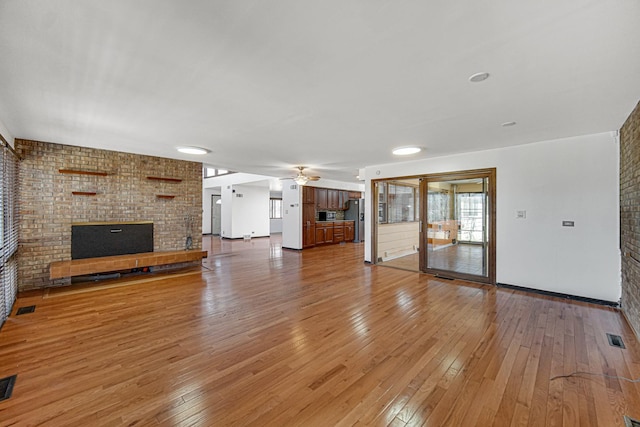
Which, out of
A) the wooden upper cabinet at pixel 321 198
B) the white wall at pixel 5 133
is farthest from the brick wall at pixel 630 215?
the wooden upper cabinet at pixel 321 198

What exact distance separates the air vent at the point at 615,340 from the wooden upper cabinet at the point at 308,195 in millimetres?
7558

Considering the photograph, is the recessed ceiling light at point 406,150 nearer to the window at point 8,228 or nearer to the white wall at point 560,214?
the white wall at point 560,214

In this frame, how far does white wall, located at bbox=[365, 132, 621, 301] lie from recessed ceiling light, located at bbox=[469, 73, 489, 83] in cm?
294

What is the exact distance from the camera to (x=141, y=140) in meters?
4.28

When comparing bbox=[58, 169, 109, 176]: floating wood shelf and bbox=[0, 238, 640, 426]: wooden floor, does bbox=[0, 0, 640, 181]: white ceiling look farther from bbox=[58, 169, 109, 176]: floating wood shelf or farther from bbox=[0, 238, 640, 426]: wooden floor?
bbox=[0, 238, 640, 426]: wooden floor

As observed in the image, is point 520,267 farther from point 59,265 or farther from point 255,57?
point 59,265

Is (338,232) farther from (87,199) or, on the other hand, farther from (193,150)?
(87,199)

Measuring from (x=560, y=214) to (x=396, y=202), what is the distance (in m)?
3.52

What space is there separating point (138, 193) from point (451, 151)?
6.28m

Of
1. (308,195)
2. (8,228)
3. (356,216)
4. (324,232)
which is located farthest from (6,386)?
(356,216)

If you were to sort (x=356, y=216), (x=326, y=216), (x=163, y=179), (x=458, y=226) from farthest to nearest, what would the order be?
(x=356, y=216)
(x=326, y=216)
(x=163, y=179)
(x=458, y=226)

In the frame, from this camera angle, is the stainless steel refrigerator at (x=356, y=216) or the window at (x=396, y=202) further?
the stainless steel refrigerator at (x=356, y=216)

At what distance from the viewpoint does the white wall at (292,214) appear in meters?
9.05

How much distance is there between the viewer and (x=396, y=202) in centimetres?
718
